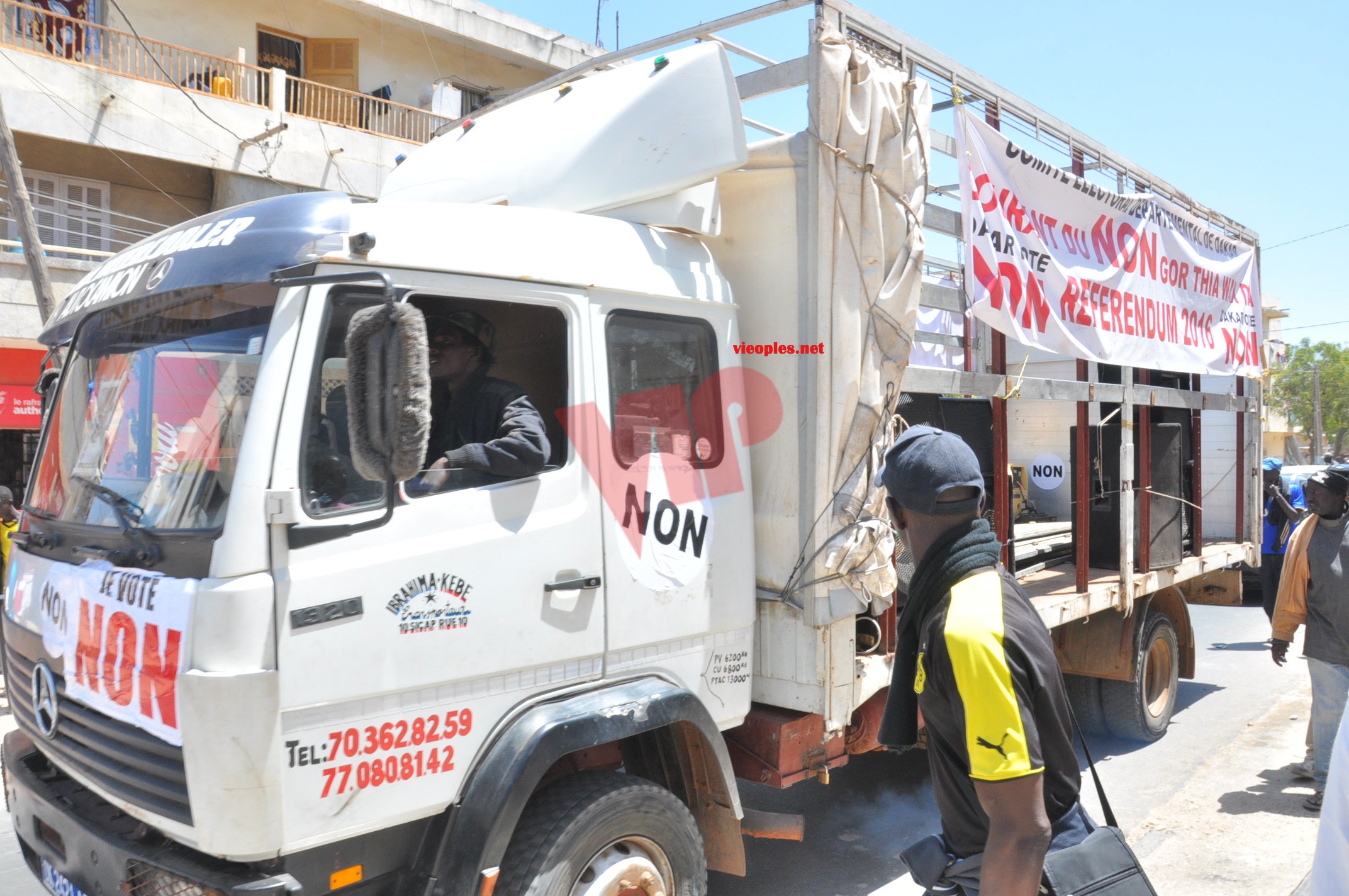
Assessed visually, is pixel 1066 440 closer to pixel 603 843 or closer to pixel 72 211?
pixel 603 843

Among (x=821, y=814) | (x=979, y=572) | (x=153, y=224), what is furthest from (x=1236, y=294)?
(x=153, y=224)

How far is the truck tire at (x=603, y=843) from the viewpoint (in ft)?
8.47

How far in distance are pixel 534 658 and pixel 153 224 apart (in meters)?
13.8

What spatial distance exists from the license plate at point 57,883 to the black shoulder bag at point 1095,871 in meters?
2.44

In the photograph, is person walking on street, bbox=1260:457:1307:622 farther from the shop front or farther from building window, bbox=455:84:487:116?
building window, bbox=455:84:487:116

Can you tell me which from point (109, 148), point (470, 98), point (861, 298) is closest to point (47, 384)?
point (861, 298)

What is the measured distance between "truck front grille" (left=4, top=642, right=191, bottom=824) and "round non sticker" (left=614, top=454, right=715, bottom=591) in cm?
131

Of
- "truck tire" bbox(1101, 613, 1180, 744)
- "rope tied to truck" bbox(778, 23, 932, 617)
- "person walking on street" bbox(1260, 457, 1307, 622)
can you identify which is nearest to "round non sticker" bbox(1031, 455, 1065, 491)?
"person walking on street" bbox(1260, 457, 1307, 622)

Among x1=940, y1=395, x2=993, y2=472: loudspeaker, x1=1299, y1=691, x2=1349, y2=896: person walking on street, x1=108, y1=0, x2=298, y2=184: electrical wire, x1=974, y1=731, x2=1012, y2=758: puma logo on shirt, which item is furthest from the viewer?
x1=108, y1=0, x2=298, y2=184: electrical wire

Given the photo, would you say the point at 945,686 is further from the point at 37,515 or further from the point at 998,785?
the point at 37,515

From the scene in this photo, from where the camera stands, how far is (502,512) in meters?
2.65

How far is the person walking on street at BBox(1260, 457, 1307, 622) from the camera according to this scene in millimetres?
6551

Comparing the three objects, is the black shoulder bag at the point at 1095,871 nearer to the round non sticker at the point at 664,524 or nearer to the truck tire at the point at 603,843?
the truck tire at the point at 603,843

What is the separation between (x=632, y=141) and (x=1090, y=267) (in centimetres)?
299
